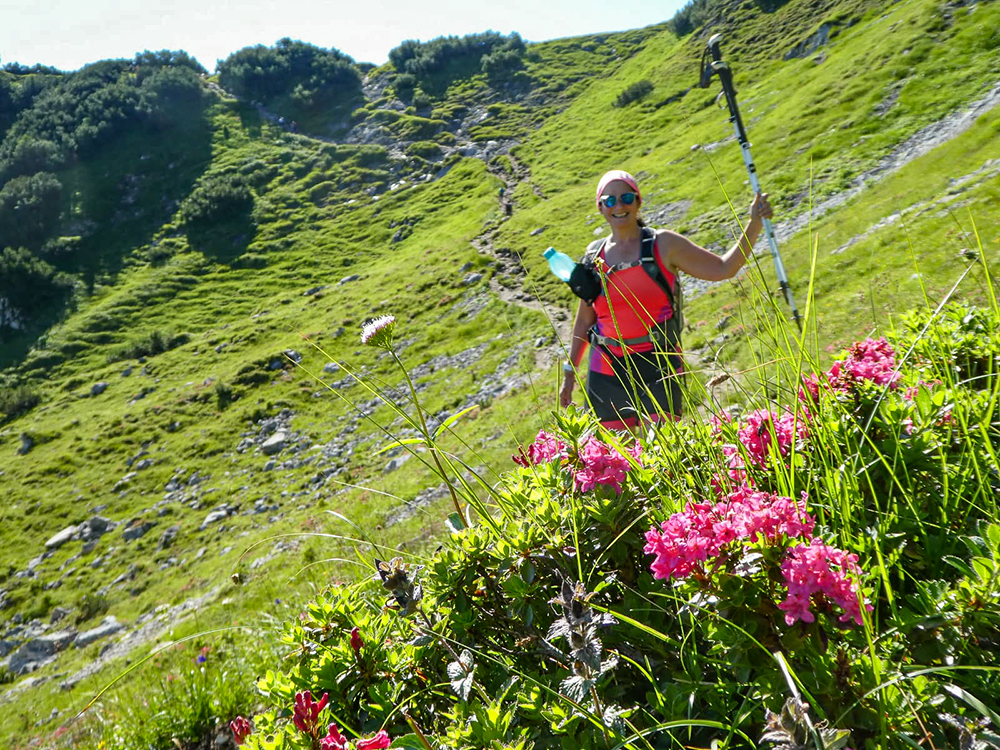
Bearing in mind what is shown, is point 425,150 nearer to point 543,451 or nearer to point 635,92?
point 635,92

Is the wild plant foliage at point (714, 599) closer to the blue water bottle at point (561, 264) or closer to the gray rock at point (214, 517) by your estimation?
the blue water bottle at point (561, 264)

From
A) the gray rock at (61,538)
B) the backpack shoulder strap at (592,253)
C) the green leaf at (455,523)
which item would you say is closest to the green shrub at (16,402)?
the gray rock at (61,538)

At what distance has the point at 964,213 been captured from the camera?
1322 cm

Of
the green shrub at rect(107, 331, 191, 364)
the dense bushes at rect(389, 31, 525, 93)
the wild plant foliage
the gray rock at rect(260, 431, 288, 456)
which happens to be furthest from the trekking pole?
the dense bushes at rect(389, 31, 525, 93)

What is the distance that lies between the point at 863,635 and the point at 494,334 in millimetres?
32310

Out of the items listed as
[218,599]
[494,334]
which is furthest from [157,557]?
[494,334]

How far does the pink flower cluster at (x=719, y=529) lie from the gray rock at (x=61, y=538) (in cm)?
3668

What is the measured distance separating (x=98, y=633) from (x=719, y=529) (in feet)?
84.4

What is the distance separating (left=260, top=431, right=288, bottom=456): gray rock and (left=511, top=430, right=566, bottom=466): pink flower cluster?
3239cm

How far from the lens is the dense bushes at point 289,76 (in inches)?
4281

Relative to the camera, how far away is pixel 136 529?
90.8 feet

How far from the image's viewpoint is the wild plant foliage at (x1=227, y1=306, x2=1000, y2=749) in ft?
3.93

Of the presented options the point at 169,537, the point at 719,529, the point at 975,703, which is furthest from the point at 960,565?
the point at 169,537

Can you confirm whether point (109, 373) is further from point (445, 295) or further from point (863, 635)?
point (863, 635)
